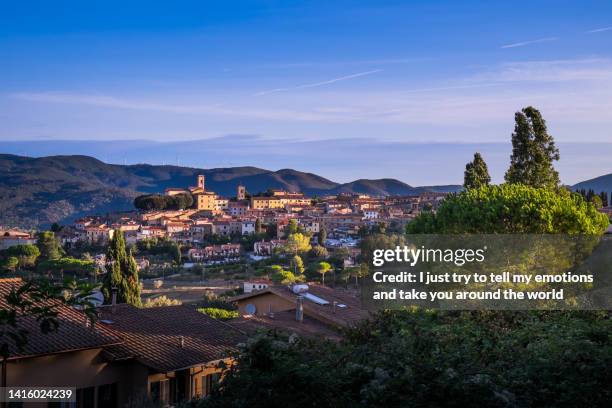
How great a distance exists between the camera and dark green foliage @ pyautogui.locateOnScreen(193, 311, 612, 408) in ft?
12.2

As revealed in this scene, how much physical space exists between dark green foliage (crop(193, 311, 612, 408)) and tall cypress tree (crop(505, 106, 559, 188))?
49.2 ft

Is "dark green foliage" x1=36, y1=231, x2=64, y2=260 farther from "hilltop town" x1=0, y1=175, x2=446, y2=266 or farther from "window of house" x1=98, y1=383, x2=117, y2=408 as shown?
"window of house" x1=98, y1=383, x2=117, y2=408

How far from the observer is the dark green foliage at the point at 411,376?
3727 millimetres

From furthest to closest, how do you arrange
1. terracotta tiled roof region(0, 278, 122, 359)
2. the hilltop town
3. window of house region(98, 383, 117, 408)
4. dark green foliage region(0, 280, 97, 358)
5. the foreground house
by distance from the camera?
the hilltop town < window of house region(98, 383, 117, 408) < the foreground house < terracotta tiled roof region(0, 278, 122, 359) < dark green foliage region(0, 280, 97, 358)

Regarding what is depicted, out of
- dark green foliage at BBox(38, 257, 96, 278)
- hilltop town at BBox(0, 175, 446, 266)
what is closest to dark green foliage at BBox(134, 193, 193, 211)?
hilltop town at BBox(0, 175, 446, 266)

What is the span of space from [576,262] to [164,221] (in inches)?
2766

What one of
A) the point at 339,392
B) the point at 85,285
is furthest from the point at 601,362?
the point at 85,285

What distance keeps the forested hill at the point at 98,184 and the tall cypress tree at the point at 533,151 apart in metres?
80.3

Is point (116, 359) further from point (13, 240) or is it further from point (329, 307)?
point (13, 240)

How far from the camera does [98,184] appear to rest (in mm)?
140250

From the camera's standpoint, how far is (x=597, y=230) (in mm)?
15875

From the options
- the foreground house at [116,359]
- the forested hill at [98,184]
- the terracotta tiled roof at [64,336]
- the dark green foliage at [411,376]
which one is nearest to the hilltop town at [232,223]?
the forested hill at [98,184]

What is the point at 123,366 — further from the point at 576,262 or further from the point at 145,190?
the point at 145,190


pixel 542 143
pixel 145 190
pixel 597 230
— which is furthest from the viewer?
pixel 145 190
